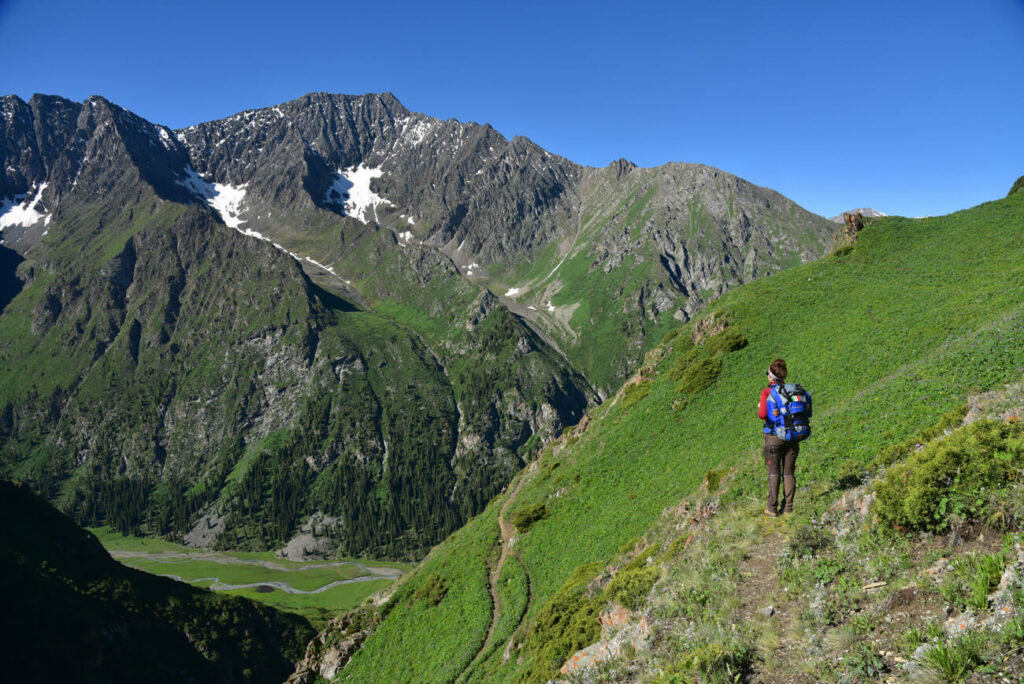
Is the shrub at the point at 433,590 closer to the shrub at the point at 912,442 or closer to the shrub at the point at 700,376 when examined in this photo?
the shrub at the point at 700,376

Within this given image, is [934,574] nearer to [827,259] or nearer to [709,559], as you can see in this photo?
[709,559]

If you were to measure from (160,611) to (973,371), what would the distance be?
13988 centimetres

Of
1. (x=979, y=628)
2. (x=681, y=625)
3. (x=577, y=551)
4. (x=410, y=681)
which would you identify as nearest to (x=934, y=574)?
(x=979, y=628)

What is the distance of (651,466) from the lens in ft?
119

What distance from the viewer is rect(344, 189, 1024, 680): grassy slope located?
22.8 metres

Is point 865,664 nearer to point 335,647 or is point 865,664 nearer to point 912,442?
point 912,442

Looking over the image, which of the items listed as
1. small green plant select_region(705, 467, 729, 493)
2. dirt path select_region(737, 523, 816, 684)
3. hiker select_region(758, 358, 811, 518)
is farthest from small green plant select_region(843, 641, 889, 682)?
small green plant select_region(705, 467, 729, 493)

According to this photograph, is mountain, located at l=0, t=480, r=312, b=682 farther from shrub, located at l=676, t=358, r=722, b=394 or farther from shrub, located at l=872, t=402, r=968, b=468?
shrub, located at l=872, t=402, r=968, b=468

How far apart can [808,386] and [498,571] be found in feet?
90.9

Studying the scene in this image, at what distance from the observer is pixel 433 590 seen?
43.4 meters

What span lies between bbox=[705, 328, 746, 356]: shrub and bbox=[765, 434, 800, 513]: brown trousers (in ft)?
102

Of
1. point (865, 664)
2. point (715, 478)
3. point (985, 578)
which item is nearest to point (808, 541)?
point (985, 578)

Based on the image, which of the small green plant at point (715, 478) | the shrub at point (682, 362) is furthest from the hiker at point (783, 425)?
the shrub at point (682, 362)

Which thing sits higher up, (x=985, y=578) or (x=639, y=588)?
(x=985, y=578)
